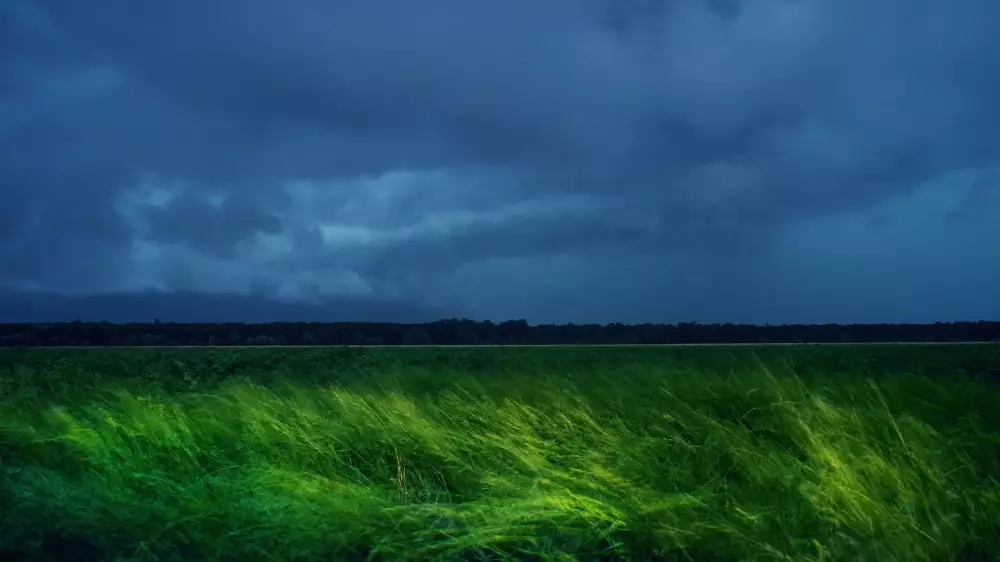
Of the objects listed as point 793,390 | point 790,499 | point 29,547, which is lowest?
point 29,547

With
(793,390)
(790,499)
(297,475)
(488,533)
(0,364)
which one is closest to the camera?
(488,533)

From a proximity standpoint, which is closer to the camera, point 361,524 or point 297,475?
point 361,524

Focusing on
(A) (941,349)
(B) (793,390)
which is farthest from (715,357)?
(B) (793,390)

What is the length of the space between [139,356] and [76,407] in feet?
42.6

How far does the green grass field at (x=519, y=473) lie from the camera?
5.92 metres

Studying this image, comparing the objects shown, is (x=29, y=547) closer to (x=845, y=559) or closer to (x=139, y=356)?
(x=845, y=559)

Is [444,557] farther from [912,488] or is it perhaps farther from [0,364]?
[0,364]

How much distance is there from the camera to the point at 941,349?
79.8 feet

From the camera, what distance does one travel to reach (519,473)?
746cm

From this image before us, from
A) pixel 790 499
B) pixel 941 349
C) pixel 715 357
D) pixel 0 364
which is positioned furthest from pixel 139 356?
pixel 941 349

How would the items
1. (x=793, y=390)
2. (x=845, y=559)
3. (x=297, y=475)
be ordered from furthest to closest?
(x=793, y=390) < (x=297, y=475) < (x=845, y=559)

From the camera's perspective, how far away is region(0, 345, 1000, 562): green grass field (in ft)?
19.4

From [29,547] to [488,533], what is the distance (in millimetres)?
3564

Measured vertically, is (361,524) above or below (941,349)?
below
